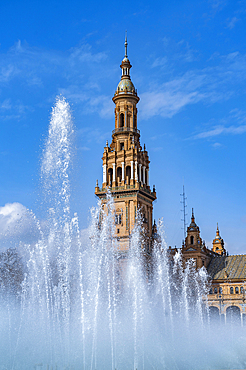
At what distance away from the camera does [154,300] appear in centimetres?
7888

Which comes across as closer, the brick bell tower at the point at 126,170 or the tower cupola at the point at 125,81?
the brick bell tower at the point at 126,170

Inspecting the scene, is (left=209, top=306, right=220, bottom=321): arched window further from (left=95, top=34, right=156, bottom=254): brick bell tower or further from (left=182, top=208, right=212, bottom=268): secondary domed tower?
(left=95, top=34, right=156, bottom=254): brick bell tower

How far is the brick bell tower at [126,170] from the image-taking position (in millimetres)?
85438

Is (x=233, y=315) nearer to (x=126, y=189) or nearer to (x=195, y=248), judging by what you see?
(x=195, y=248)

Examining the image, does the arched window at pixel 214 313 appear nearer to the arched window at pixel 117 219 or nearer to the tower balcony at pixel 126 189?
the tower balcony at pixel 126 189

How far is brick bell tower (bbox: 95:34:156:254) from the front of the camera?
85.4m

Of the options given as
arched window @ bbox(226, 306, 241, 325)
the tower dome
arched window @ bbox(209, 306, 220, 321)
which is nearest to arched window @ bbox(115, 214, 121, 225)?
arched window @ bbox(209, 306, 220, 321)

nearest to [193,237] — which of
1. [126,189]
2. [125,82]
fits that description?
[126,189]

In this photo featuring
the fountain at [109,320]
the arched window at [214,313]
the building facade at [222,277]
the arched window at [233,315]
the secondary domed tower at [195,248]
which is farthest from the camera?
the secondary domed tower at [195,248]

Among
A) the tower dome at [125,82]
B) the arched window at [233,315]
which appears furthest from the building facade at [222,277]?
the tower dome at [125,82]

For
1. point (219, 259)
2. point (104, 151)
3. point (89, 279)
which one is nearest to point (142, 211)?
point (104, 151)

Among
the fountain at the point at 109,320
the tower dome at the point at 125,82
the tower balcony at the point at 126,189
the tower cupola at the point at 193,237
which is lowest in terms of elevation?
the fountain at the point at 109,320

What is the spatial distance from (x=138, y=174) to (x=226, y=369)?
55.1 m

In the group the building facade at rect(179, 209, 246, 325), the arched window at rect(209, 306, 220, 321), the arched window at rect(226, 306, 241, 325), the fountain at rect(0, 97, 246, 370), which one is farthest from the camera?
the building facade at rect(179, 209, 246, 325)
